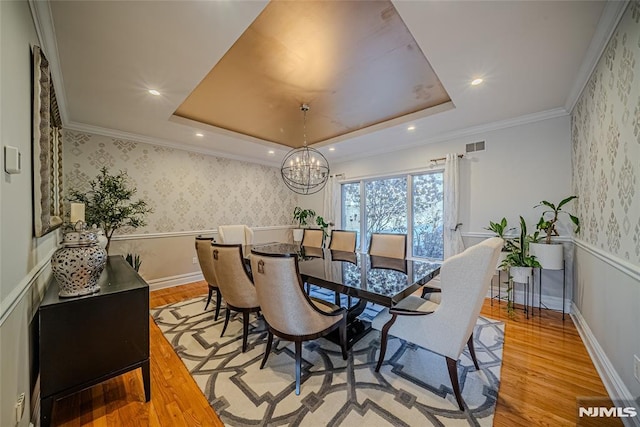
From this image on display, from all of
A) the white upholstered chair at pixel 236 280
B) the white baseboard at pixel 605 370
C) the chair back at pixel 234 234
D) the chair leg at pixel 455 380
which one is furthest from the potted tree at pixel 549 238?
the chair back at pixel 234 234

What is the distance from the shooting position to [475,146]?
3.68 metres

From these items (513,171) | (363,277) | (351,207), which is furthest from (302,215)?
(513,171)

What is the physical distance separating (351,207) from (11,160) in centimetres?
493

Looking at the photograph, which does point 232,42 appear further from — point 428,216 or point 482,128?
point 428,216

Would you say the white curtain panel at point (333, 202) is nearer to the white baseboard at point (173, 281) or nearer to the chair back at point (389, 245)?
the chair back at point (389, 245)

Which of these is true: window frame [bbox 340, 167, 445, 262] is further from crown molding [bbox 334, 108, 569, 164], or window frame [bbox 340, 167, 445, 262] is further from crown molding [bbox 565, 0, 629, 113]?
crown molding [bbox 565, 0, 629, 113]

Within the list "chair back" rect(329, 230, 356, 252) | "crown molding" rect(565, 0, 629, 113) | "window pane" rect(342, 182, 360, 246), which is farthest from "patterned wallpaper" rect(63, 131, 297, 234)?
"crown molding" rect(565, 0, 629, 113)

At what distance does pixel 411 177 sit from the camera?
4.48 meters

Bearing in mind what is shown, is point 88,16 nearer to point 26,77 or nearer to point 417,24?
point 26,77

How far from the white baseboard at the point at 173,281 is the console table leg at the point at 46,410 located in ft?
8.94

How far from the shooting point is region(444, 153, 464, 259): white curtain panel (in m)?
3.78

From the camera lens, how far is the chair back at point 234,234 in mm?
3695

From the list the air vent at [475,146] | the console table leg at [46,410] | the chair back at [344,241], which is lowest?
the console table leg at [46,410]

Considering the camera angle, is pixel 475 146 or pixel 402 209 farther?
pixel 402 209
